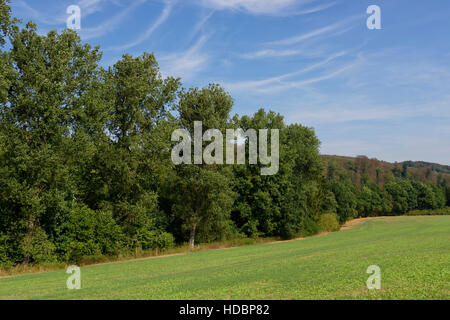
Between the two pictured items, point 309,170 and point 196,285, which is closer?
point 196,285

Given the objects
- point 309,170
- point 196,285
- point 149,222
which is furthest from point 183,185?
point 309,170

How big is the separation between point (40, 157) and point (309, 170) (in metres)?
49.5

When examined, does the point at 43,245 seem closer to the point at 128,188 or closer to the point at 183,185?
the point at 128,188

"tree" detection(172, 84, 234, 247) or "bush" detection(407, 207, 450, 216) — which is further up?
"tree" detection(172, 84, 234, 247)

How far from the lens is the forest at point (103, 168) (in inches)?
1005

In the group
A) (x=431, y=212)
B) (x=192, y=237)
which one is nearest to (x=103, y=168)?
(x=192, y=237)

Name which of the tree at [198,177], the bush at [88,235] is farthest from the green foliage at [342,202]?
the bush at [88,235]

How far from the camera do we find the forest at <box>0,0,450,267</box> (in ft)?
83.8

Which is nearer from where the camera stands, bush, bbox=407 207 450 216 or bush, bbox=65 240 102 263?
bush, bbox=65 240 102 263

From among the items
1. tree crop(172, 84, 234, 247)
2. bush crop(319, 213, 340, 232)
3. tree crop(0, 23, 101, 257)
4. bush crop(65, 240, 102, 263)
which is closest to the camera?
tree crop(0, 23, 101, 257)

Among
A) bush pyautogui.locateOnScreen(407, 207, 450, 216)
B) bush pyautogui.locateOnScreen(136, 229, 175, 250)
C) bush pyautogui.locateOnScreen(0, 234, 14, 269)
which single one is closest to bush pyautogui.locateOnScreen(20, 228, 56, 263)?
bush pyautogui.locateOnScreen(0, 234, 14, 269)

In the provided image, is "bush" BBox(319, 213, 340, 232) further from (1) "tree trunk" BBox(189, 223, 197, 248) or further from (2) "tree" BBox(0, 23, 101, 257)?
(2) "tree" BBox(0, 23, 101, 257)

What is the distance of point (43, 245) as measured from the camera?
26156 millimetres

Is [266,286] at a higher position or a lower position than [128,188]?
lower
